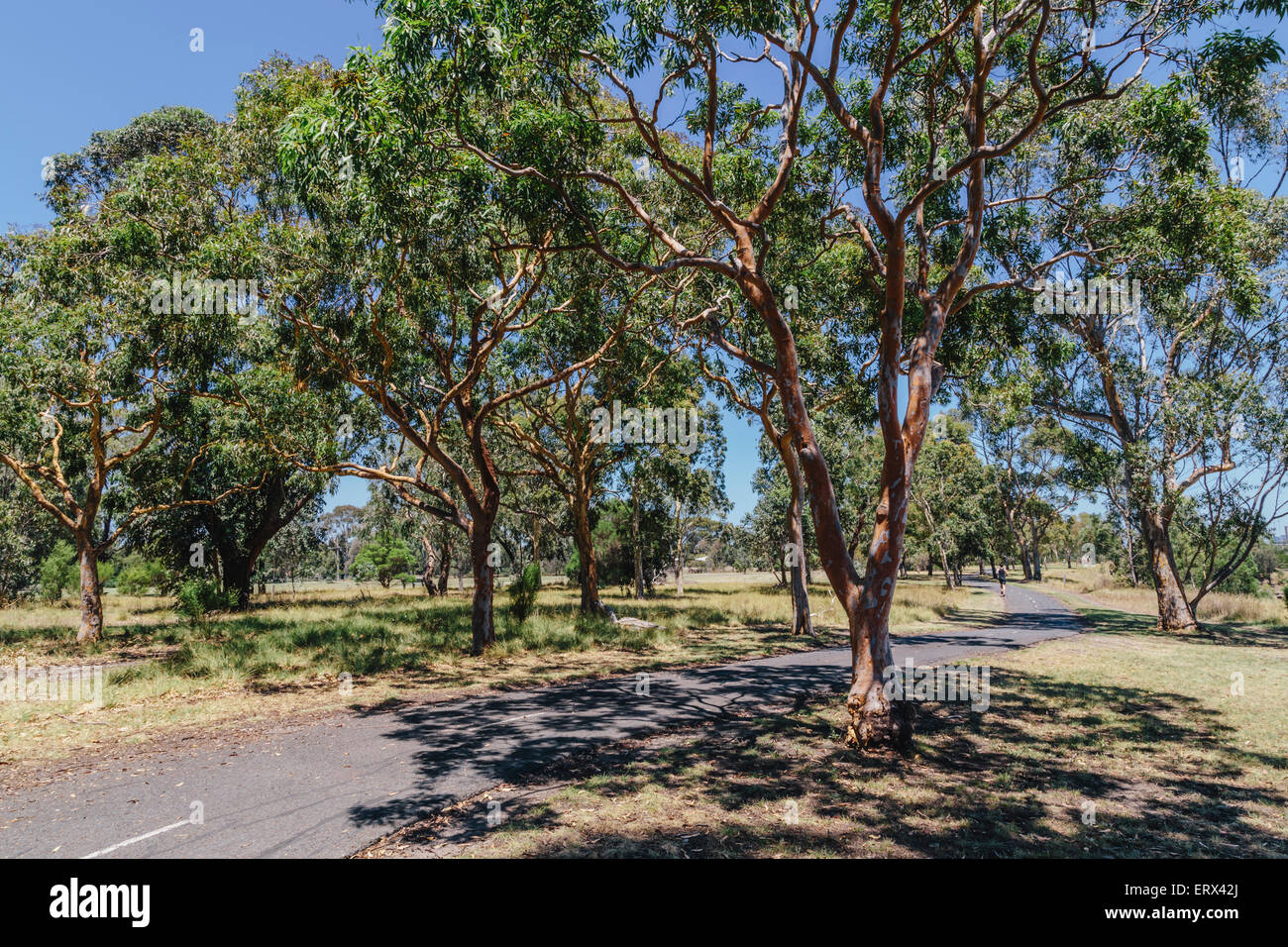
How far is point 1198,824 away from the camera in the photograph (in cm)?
492

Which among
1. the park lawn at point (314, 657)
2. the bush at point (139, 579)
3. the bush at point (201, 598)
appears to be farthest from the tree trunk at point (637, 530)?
the bush at point (139, 579)

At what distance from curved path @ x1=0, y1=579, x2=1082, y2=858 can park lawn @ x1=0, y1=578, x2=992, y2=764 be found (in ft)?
4.69

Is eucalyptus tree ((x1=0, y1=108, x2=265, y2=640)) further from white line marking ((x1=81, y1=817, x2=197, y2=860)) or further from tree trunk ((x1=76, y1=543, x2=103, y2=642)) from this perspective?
white line marking ((x1=81, y1=817, x2=197, y2=860))

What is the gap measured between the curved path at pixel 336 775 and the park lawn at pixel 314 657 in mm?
1430

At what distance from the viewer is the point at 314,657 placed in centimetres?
1310

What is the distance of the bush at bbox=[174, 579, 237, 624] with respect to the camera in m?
23.6

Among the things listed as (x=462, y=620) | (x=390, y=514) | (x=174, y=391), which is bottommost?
(x=462, y=620)

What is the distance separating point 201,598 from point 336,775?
23.2 metres

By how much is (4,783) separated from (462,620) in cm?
1393

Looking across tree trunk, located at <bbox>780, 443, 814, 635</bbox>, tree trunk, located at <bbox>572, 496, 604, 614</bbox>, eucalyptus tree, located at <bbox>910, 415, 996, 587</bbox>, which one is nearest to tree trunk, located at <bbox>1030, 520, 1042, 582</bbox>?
eucalyptus tree, located at <bbox>910, 415, 996, 587</bbox>

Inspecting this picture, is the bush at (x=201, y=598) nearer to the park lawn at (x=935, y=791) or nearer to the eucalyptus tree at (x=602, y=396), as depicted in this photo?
the eucalyptus tree at (x=602, y=396)

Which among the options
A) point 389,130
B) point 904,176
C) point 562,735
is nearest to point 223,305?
point 389,130

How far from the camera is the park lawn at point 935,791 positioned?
4.48 m

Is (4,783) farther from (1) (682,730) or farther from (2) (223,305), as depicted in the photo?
(2) (223,305)
